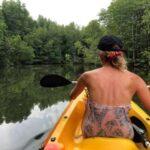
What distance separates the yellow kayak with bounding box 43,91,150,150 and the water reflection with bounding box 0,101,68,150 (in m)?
1.50

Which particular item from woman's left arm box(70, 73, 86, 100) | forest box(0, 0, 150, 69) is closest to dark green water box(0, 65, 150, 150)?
woman's left arm box(70, 73, 86, 100)

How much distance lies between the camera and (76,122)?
5449mm

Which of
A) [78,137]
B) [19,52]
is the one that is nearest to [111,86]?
[78,137]

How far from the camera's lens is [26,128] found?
853cm

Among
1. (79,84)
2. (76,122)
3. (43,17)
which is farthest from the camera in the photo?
(43,17)

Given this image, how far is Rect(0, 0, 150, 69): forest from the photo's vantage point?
4419 cm

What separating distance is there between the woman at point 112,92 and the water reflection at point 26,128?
312 centimetres

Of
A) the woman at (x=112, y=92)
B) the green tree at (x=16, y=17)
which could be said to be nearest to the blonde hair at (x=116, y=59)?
the woman at (x=112, y=92)

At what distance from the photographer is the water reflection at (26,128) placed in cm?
726

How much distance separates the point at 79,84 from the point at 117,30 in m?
41.7

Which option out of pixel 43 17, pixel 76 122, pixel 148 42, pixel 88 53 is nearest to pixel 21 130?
pixel 76 122

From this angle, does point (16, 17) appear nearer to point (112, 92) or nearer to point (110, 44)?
point (110, 44)

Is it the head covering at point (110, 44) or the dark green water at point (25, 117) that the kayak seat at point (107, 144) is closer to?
the head covering at point (110, 44)

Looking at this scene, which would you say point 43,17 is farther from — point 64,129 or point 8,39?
point 64,129
